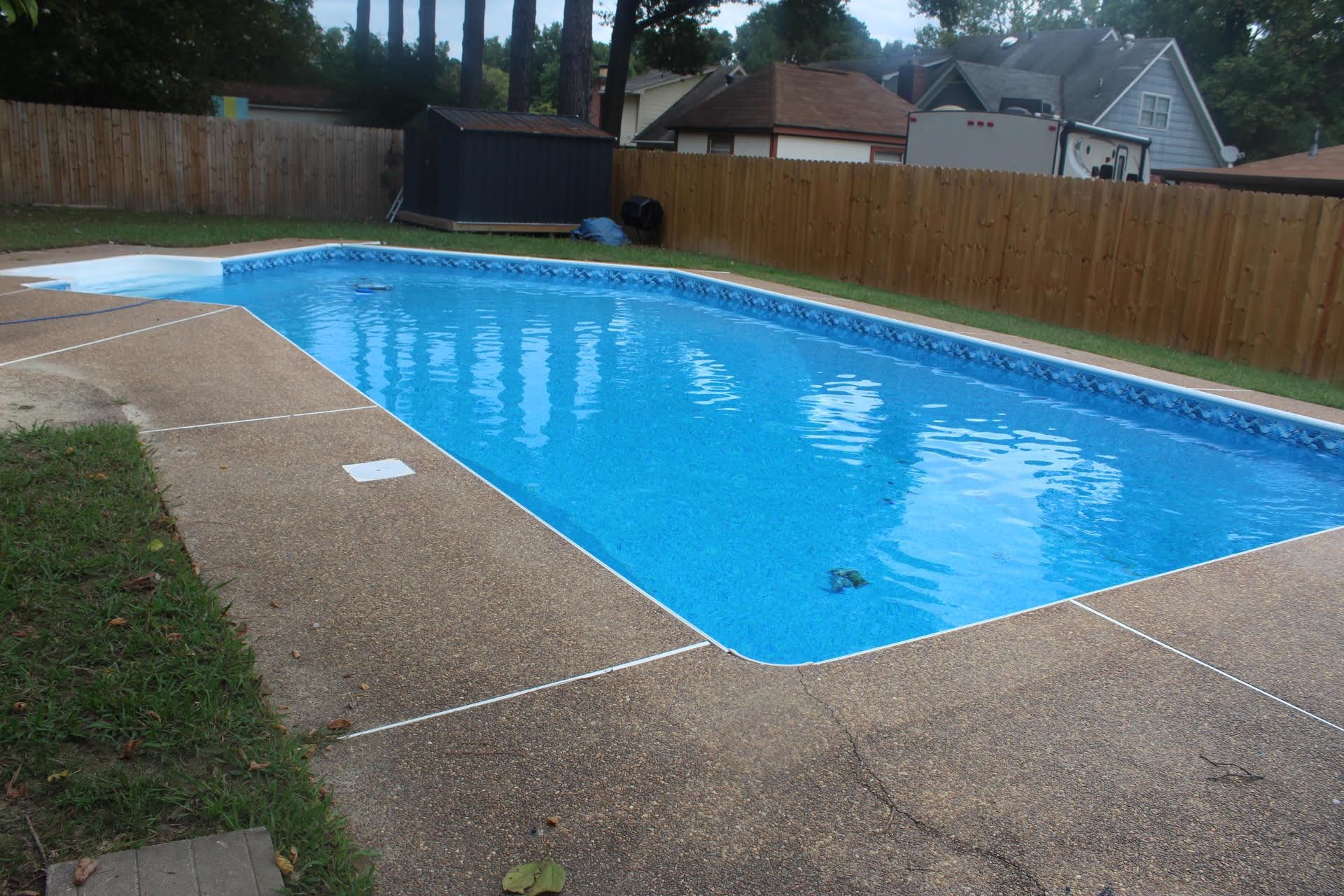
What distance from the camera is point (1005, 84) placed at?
30.2m

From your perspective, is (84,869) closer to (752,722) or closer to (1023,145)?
(752,722)

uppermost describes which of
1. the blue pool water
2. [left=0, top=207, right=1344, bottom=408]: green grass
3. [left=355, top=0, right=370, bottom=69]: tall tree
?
[left=355, top=0, right=370, bottom=69]: tall tree

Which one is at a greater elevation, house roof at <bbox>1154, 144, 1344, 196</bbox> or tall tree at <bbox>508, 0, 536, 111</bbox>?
tall tree at <bbox>508, 0, 536, 111</bbox>

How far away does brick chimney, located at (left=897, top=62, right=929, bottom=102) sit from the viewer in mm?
34469

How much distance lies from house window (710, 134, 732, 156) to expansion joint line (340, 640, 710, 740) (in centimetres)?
2631

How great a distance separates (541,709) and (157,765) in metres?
1.07

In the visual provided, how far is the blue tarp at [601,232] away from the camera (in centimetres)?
1816

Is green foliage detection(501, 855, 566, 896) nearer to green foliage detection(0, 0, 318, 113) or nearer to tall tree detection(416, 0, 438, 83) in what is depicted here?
green foliage detection(0, 0, 318, 113)

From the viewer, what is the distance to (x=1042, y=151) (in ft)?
52.2

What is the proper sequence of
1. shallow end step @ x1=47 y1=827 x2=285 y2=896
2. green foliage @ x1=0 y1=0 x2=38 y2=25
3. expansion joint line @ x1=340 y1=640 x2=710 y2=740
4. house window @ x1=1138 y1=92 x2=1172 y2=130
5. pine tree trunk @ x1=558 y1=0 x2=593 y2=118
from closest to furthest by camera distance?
shallow end step @ x1=47 y1=827 x2=285 y2=896 < green foliage @ x1=0 y1=0 x2=38 y2=25 < expansion joint line @ x1=340 y1=640 x2=710 y2=740 < pine tree trunk @ x1=558 y1=0 x2=593 y2=118 < house window @ x1=1138 y1=92 x2=1172 y2=130

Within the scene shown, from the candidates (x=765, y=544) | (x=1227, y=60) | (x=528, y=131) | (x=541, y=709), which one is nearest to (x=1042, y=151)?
(x=528, y=131)

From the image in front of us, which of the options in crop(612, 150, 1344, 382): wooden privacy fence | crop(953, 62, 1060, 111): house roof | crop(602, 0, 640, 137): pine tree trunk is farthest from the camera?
crop(953, 62, 1060, 111): house roof

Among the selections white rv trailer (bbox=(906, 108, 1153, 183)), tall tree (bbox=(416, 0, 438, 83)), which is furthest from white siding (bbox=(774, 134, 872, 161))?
tall tree (bbox=(416, 0, 438, 83))

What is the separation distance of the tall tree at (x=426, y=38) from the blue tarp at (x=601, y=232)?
1653 cm
